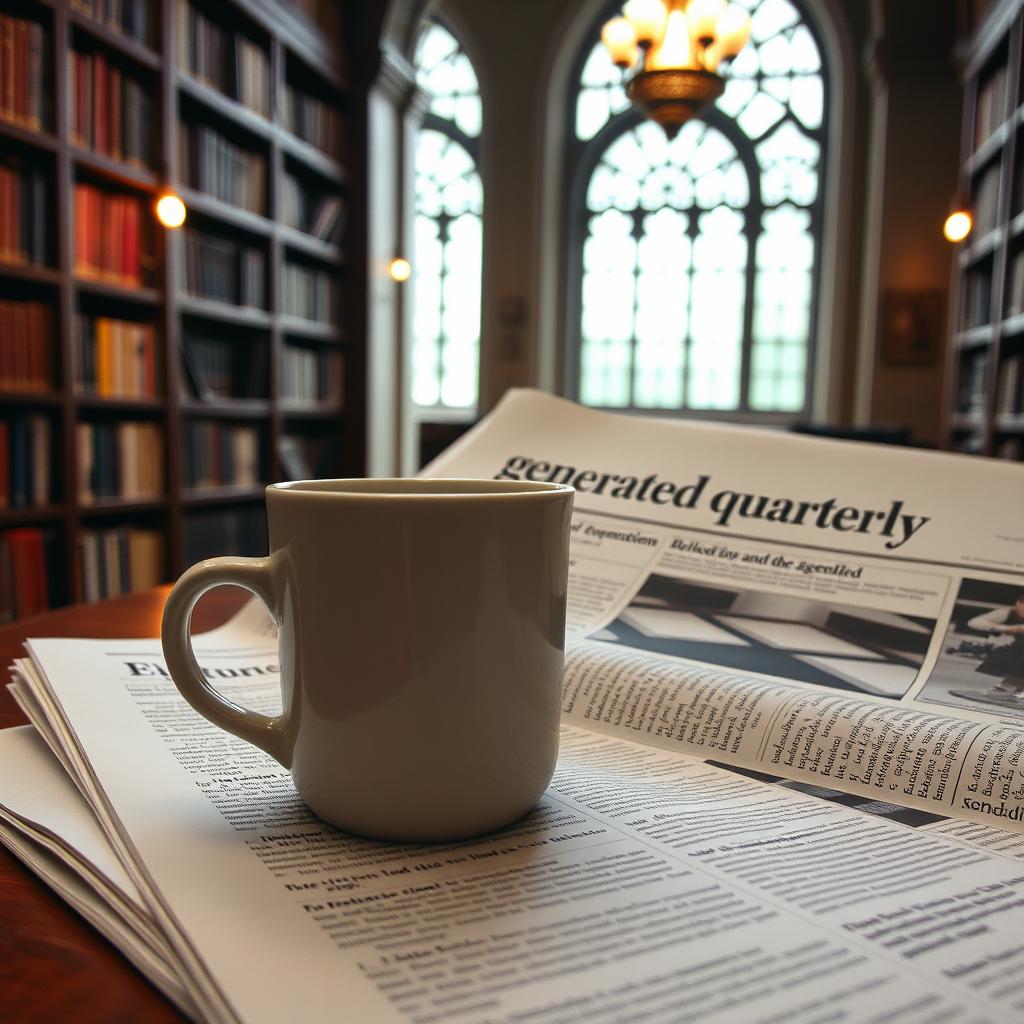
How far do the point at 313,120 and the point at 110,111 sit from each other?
1232mm

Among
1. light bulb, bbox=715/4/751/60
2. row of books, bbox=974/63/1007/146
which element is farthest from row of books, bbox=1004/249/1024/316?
light bulb, bbox=715/4/751/60

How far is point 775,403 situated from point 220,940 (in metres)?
A: 5.19

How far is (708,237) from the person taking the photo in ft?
16.6

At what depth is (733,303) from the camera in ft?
16.6

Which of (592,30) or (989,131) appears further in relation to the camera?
(592,30)

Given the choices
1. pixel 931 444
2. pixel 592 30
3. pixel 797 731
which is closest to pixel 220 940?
pixel 797 731

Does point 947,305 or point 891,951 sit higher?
point 947,305

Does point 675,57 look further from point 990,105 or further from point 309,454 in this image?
point 309,454

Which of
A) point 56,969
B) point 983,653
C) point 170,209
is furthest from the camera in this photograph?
point 170,209

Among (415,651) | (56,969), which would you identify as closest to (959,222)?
(415,651)

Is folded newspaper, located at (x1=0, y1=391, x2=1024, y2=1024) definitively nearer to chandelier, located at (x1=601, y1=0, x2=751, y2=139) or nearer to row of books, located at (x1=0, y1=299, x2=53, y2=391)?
row of books, located at (x1=0, y1=299, x2=53, y2=391)

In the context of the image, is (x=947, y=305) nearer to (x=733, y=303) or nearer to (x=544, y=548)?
(x=733, y=303)

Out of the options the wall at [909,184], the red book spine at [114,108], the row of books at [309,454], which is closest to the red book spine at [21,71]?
the red book spine at [114,108]

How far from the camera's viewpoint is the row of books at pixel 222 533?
7.84 ft
